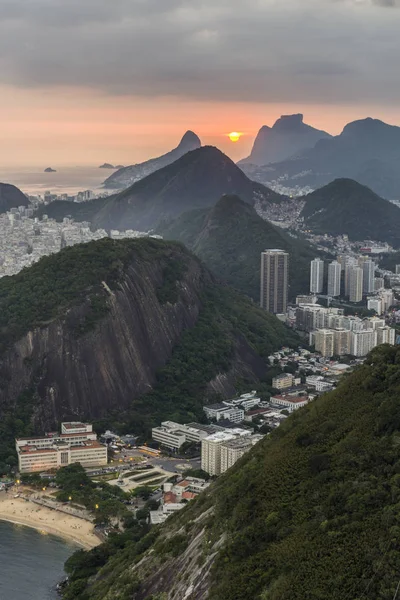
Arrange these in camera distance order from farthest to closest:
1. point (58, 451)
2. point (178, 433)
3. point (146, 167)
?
point (146, 167) < point (178, 433) < point (58, 451)

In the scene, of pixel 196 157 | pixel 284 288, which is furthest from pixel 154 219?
pixel 284 288

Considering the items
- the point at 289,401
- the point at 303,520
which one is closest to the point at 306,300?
the point at 289,401

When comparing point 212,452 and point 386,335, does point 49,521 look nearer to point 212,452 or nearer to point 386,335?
point 212,452

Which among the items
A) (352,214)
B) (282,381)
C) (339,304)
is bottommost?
(282,381)

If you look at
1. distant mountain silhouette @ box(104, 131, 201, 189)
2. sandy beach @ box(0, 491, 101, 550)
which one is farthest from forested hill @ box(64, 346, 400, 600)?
distant mountain silhouette @ box(104, 131, 201, 189)

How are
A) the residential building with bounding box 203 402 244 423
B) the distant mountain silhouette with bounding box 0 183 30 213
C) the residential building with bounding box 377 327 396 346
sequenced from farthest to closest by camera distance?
the distant mountain silhouette with bounding box 0 183 30 213 → the residential building with bounding box 377 327 396 346 → the residential building with bounding box 203 402 244 423

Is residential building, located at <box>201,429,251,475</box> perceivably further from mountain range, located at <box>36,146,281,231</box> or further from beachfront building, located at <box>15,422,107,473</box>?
mountain range, located at <box>36,146,281,231</box>
